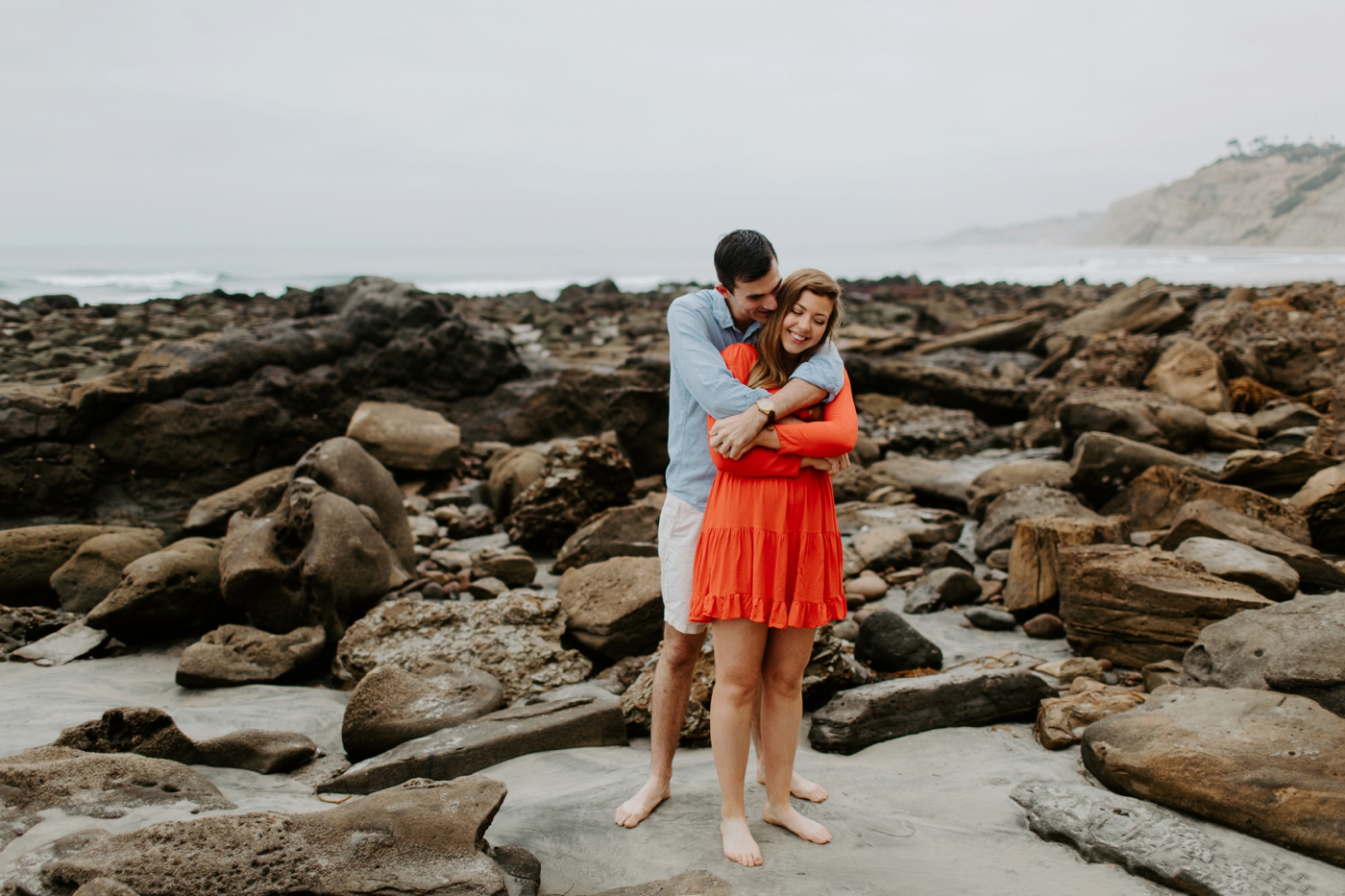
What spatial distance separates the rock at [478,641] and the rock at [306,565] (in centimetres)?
42

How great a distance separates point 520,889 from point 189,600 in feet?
13.6

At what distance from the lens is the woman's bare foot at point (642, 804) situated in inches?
118

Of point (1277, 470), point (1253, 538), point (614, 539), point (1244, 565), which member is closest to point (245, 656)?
point (614, 539)

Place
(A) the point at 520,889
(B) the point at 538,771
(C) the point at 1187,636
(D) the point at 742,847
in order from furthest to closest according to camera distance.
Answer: (C) the point at 1187,636, (B) the point at 538,771, (D) the point at 742,847, (A) the point at 520,889

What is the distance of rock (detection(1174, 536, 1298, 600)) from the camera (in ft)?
15.6

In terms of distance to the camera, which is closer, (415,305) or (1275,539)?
Result: (1275,539)

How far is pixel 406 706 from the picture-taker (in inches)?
160

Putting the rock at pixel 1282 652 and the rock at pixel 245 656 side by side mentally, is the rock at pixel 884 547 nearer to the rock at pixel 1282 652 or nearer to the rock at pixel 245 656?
the rock at pixel 1282 652

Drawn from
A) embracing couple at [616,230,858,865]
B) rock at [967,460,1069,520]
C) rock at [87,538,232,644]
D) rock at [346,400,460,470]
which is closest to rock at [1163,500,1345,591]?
Result: rock at [967,460,1069,520]

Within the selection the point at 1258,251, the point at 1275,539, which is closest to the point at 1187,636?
the point at 1275,539

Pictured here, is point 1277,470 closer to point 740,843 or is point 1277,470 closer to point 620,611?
point 620,611

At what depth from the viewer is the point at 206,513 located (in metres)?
7.06

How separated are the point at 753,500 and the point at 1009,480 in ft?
19.4

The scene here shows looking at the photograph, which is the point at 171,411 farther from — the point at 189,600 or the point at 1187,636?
the point at 1187,636
